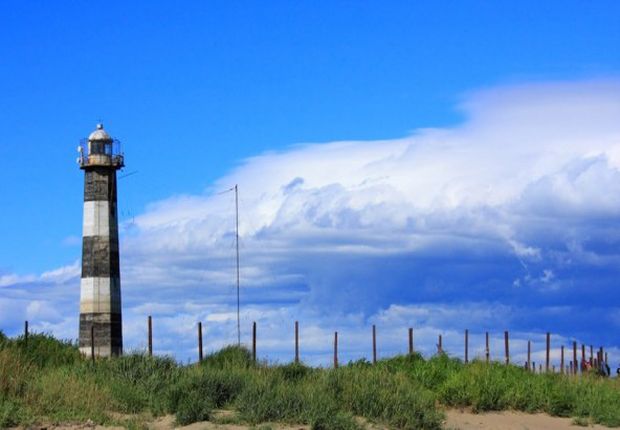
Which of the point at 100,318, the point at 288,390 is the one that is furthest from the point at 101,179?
the point at 288,390

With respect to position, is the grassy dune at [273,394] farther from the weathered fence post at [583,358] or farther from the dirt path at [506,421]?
the weathered fence post at [583,358]

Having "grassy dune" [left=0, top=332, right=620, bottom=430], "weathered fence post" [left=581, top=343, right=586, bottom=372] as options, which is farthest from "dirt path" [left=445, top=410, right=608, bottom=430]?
"weathered fence post" [left=581, top=343, right=586, bottom=372]

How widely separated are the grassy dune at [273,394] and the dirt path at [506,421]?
1.26ft

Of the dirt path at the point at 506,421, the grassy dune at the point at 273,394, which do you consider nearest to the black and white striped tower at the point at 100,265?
the grassy dune at the point at 273,394

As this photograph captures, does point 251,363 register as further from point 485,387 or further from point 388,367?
point 485,387

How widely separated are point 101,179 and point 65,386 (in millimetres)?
30362

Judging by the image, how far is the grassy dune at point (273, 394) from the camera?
23.6 m

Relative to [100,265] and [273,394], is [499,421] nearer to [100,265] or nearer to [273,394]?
[273,394]

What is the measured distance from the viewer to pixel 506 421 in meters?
28.3

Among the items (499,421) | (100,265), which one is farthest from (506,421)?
(100,265)

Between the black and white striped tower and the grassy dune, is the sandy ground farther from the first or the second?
the black and white striped tower

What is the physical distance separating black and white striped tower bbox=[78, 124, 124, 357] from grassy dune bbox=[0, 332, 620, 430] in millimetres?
22254

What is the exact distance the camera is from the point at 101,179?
54.1m

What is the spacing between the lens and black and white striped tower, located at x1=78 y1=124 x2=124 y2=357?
172 ft
